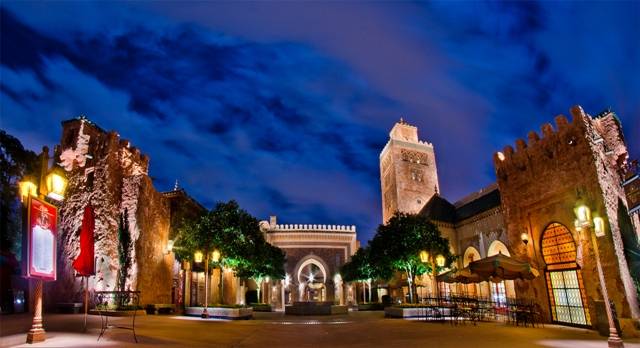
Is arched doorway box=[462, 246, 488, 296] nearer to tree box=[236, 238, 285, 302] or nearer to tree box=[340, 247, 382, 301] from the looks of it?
tree box=[340, 247, 382, 301]

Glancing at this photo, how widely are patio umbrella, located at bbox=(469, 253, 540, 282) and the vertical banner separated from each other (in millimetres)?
11873

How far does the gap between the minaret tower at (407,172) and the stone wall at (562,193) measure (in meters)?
31.1

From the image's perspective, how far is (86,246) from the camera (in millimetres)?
8727

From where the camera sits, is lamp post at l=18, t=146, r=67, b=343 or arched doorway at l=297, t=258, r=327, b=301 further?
arched doorway at l=297, t=258, r=327, b=301

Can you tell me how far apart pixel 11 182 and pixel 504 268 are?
2230cm

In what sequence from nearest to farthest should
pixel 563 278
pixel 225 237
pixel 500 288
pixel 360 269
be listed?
1. pixel 563 278
2. pixel 225 237
3. pixel 500 288
4. pixel 360 269

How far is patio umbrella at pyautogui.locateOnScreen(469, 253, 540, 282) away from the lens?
39.9ft

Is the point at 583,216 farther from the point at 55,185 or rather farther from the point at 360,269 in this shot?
the point at 360,269

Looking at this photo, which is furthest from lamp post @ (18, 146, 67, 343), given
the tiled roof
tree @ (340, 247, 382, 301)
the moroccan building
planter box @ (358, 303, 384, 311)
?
the tiled roof

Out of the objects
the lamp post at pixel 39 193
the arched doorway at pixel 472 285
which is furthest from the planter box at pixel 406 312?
the lamp post at pixel 39 193

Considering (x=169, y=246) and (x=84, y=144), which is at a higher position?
(x=84, y=144)

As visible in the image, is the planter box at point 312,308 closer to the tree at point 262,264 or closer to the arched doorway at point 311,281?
the tree at point 262,264

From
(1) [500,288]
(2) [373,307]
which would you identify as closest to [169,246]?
(2) [373,307]

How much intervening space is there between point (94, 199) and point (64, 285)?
13.2ft
